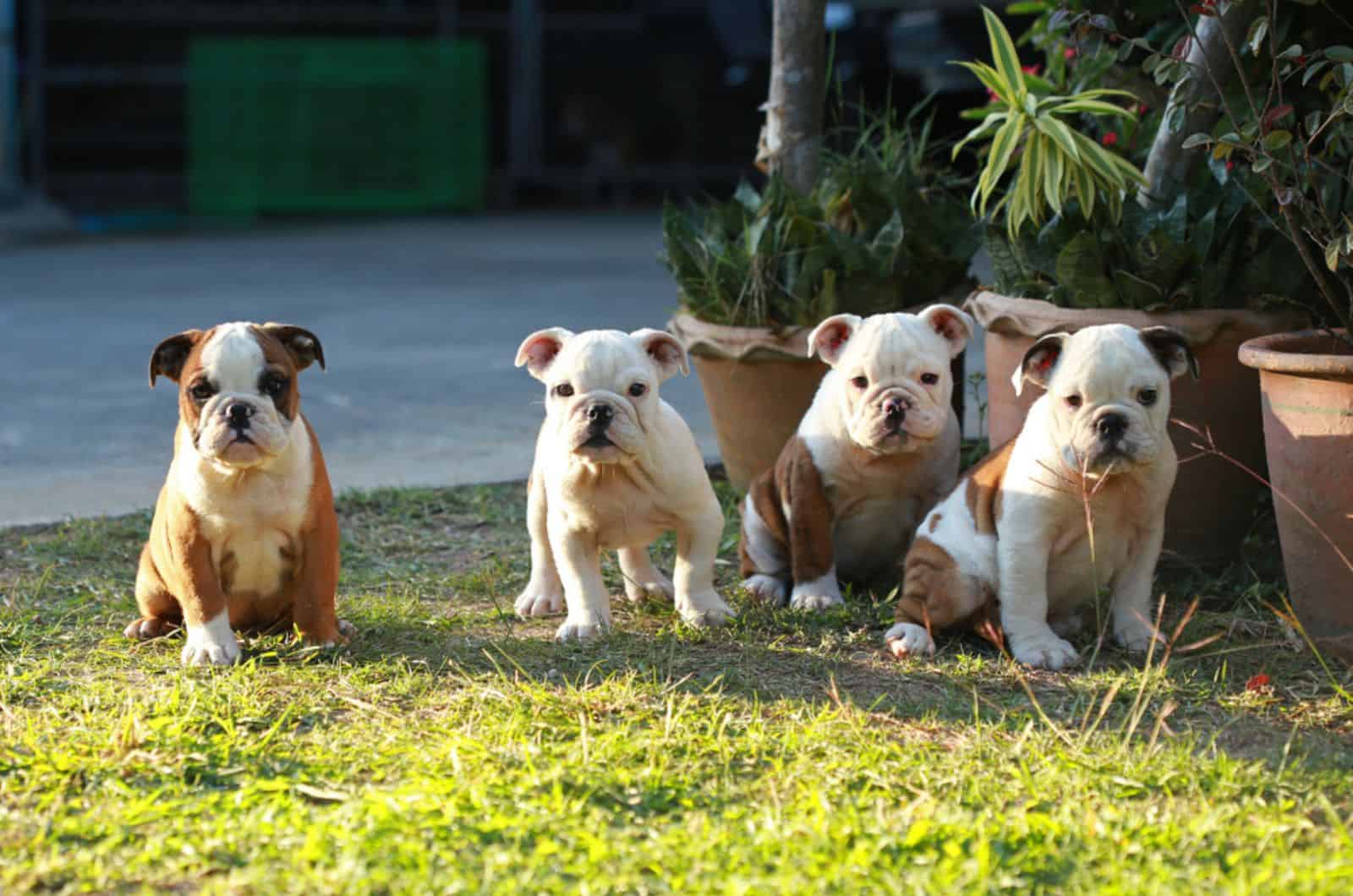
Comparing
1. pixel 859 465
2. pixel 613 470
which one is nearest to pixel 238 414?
pixel 613 470

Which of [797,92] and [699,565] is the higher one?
[797,92]

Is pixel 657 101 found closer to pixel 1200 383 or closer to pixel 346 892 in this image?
pixel 1200 383

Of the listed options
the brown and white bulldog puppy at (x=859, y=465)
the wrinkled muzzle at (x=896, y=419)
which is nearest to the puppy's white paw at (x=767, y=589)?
the brown and white bulldog puppy at (x=859, y=465)

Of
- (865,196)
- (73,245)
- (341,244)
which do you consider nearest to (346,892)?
(865,196)

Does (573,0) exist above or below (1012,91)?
above

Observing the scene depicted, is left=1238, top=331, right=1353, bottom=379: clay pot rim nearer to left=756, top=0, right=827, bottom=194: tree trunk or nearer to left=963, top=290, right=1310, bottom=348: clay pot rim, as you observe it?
left=963, top=290, right=1310, bottom=348: clay pot rim

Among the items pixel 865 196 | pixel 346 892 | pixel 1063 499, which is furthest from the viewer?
pixel 865 196

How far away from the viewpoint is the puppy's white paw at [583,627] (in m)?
4.73

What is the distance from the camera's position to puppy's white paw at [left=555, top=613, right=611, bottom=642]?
4.73 m

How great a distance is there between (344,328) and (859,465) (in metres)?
6.65

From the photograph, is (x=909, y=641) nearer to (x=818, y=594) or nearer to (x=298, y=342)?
(x=818, y=594)

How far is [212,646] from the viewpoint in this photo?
14.5 ft

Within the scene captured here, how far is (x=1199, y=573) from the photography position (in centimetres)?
523

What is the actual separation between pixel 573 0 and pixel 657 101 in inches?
63.9
